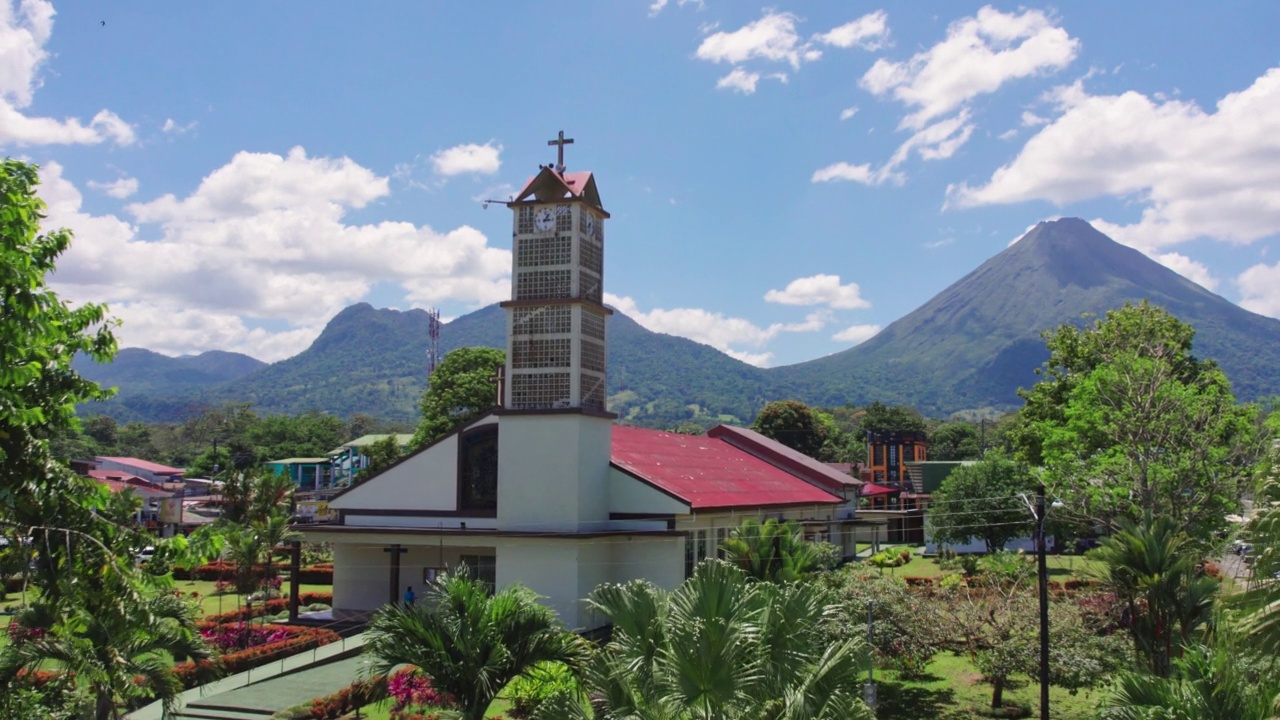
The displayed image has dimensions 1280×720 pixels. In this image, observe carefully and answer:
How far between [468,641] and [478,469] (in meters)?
17.4

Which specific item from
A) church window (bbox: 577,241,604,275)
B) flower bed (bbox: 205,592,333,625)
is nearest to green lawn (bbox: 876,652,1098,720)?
church window (bbox: 577,241,604,275)

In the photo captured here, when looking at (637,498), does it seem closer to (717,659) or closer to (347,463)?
(717,659)

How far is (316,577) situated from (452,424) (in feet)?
55.5

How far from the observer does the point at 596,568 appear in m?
28.3

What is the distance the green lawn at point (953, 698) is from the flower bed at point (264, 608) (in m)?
17.9

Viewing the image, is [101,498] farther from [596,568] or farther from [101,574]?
[596,568]

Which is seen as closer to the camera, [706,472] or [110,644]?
[110,644]

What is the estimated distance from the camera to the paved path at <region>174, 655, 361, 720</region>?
20859 millimetres

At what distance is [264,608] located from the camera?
106 ft

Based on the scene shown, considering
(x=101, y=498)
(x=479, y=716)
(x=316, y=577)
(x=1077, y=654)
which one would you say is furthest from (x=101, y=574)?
(x=316, y=577)

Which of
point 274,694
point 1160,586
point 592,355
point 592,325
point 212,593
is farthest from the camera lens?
point 212,593

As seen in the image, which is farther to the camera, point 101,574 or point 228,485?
point 228,485

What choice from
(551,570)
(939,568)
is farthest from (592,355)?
(939,568)

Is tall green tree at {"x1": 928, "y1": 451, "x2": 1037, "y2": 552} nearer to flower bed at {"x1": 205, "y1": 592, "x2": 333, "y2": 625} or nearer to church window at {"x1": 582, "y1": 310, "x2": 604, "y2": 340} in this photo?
church window at {"x1": 582, "y1": 310, "x2": 604, "y2": 340}
